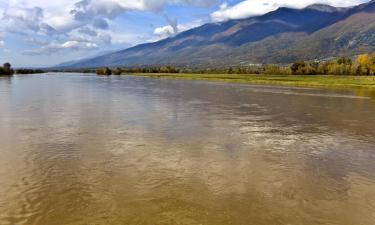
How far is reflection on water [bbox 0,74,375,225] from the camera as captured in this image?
43.8 ft

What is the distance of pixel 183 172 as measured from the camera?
18047 mm

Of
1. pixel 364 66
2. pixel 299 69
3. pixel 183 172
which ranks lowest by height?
pixel 183 172

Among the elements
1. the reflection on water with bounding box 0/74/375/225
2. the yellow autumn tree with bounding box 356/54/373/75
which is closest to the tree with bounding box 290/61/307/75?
the yellow autumn tree with bounding box 356/54/373/75

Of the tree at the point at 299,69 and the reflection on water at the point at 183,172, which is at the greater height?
the tree at the point at 299,69

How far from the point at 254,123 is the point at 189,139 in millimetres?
9663

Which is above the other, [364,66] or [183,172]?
[364,66]

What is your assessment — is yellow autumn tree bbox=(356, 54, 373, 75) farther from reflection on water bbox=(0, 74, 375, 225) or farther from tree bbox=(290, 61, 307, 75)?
reflection on water bbox=(0, 74, 375, 225)

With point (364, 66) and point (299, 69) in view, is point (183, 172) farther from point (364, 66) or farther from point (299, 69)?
point (299, 69)

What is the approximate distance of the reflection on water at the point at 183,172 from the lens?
1335 cm

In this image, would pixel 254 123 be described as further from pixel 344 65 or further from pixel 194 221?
pixel 344 65

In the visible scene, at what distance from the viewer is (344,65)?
137m

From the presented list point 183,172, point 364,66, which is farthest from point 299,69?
point 183,172

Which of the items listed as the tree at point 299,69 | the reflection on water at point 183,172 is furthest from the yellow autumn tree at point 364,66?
the reflection on water at point 183,172

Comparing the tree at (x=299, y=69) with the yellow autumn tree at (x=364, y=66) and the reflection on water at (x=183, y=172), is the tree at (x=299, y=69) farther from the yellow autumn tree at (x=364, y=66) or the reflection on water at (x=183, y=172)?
the reflection on water at (x=183, y=172)
